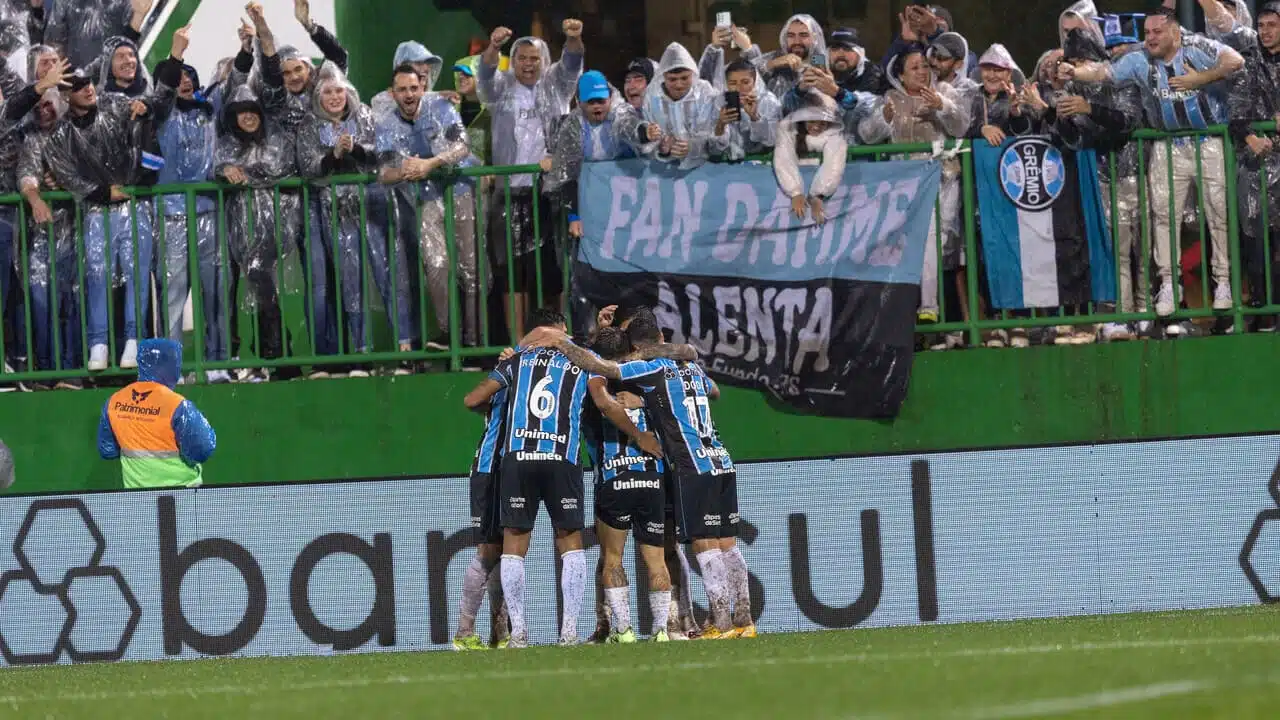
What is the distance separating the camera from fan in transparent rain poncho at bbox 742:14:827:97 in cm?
1305

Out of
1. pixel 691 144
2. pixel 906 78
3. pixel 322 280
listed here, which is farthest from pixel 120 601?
pixel 906 78

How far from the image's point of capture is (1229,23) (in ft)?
42.2

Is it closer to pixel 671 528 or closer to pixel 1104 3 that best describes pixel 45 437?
pixel 671 528

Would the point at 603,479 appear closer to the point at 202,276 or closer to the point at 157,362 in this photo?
the point at 157,362

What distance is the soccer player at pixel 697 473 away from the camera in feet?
34.5

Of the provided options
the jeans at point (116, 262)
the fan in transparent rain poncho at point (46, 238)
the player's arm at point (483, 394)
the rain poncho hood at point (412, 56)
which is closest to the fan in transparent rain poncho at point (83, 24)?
the fan in transparent rain poncho at point (46, 238)

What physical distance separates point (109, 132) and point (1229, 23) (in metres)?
7.32

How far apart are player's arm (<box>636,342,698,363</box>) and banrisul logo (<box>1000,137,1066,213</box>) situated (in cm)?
270

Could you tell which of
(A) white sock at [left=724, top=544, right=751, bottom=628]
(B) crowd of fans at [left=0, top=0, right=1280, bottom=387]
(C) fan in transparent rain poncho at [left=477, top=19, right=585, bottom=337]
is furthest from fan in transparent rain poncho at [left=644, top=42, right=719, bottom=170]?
(A) white sock at [left=724, top=544, right=751, bottom=628]

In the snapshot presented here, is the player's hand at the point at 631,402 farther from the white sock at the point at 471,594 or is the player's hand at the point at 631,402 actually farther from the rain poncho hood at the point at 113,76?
the rain poncho hood at the point at 113,76

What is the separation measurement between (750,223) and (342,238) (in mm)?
2635

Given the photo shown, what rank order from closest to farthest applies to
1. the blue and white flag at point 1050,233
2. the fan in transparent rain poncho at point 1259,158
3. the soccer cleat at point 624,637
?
the soccer cleat at point 624,637, the fan in transparent rain poncho at point 1259,158, the blue and white flag at point 1050,233

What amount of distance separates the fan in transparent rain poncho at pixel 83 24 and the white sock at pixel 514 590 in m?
6.44

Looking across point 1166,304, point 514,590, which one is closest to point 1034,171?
point 1166,304
